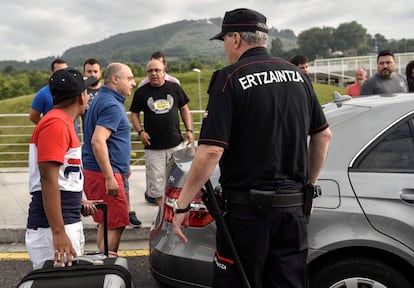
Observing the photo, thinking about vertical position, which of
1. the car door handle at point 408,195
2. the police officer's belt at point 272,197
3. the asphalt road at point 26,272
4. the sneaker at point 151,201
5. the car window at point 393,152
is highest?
the car window at point 393,152

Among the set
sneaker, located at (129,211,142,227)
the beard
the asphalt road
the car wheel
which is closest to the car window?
the car wheel

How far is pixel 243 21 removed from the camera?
212 cm

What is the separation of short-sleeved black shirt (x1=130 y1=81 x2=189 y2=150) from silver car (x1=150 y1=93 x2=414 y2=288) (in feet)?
8.30

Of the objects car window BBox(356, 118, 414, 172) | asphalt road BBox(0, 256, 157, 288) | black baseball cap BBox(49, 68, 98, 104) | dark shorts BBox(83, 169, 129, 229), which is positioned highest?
black baseball cap BBox(49, 68, 98, 104)

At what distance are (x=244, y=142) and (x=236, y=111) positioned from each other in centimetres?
15

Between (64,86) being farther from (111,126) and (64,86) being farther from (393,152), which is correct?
(393,152)

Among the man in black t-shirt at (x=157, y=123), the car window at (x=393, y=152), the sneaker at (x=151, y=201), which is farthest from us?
the sneaker at (x=151, y=201)

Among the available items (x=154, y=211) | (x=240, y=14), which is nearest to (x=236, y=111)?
(x=240, y=14)

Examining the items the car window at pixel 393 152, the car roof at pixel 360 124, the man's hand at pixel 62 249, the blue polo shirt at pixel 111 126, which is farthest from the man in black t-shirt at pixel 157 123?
the car window at pixel 393 152

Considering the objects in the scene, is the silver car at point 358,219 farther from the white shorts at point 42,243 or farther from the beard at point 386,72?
the beard at point 386,72

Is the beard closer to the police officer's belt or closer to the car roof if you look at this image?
the car roof

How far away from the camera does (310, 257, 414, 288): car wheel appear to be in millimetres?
2477

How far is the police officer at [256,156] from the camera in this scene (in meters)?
2.04

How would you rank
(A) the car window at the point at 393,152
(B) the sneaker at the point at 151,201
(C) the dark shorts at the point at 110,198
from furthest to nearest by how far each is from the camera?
(B) the sneaker at the point at 151,201 < (C) the dark shorts at the point at 110,198 < (A) the car window at the point at 393,152
